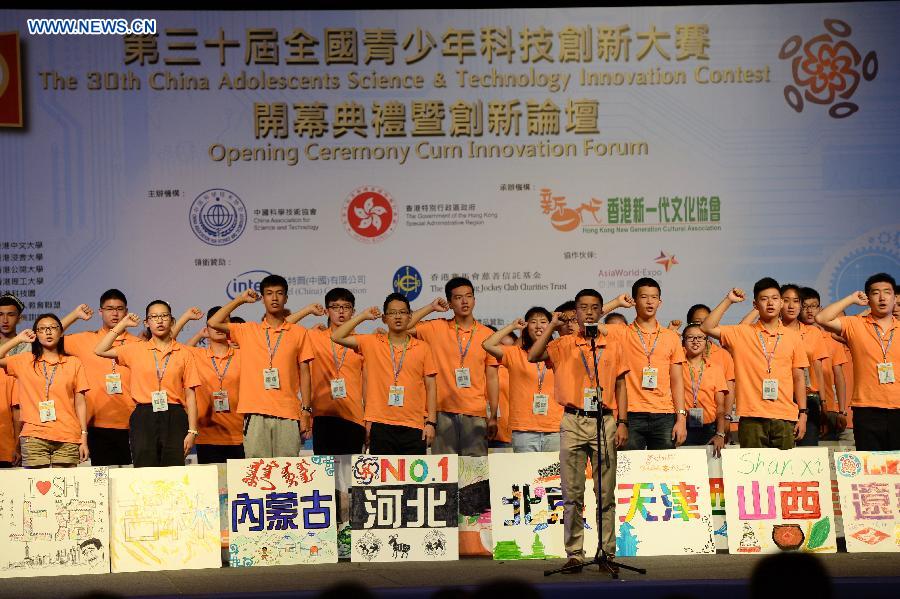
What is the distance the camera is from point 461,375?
296 inches

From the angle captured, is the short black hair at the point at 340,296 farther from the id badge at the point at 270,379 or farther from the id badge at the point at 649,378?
the id badge at the point at 649,378

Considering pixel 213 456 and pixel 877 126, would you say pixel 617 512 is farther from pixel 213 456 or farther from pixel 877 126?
pixel 877 126

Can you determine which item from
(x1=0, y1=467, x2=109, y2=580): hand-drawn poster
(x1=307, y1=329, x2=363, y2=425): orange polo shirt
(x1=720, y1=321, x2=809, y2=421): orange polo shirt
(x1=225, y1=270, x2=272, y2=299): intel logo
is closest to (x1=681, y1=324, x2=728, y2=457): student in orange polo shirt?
(x1=720, y1=321, x2=809, y2=421): orange polo shirt

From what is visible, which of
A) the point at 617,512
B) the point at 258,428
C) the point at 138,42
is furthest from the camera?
the point at 138,42

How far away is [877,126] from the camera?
894 centimetres

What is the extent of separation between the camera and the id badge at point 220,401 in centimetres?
764

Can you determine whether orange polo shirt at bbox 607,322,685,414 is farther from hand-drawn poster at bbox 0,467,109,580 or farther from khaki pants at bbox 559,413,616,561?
hand-drawn poster at bbox 0,467,109,580

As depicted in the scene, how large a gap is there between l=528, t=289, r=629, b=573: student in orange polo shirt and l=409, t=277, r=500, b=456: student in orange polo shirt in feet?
4.38

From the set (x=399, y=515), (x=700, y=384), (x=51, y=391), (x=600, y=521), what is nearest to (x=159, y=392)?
(x=51, y=391)

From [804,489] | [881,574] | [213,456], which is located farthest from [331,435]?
[881,574]

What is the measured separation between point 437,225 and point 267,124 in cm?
141

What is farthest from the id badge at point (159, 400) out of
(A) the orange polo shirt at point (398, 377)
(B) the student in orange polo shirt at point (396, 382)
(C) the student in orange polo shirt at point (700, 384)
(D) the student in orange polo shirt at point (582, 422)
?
(C) the student in orange polo shirt at point (700, 384)

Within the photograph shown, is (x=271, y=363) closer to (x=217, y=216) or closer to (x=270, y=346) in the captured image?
(x=270, y=346)

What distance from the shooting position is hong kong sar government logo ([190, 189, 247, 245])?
344 inches
